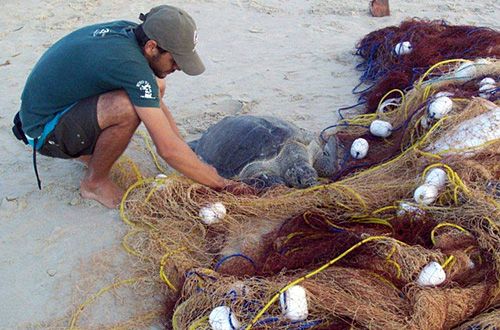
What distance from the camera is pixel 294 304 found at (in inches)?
76.0

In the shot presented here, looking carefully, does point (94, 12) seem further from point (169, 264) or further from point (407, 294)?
point (407, 294)

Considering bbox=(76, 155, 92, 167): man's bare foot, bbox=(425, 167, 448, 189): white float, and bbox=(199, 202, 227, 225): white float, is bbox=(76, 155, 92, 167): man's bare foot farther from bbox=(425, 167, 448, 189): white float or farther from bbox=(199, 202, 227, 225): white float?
bbox=(425, 167, 448, 189): white float

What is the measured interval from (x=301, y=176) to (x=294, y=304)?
3.85ft

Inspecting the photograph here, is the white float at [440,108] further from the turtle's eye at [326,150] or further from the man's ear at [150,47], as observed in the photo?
the man's ear at [150,47]

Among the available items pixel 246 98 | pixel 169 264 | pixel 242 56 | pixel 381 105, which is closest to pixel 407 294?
pixel 169 264

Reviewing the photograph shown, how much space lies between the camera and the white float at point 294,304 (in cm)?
193

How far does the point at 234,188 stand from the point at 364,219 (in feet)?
2.23

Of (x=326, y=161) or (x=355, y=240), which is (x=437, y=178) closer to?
(x=355, y=240)

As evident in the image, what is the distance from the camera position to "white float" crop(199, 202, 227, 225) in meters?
2.58

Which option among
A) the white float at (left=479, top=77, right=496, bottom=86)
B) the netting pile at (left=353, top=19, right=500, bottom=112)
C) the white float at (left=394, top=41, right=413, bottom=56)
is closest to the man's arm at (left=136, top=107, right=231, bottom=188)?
the netting pile at (left=353, top=19, right=500, bottom=112)

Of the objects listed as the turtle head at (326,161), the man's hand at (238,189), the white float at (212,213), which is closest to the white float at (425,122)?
the turtle head at (326,161)

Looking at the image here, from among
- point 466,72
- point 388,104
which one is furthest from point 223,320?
point 466,72

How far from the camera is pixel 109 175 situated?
3115 mm

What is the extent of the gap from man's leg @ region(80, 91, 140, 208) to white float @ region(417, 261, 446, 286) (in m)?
1.57
